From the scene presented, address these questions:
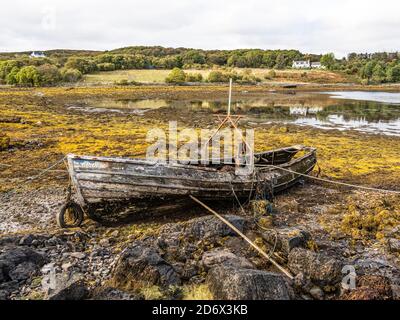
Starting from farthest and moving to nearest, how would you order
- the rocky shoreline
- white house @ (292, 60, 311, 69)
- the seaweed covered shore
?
white house @ (292, 60, 311, 69), the seaweed covered shore, the rocky shoreline

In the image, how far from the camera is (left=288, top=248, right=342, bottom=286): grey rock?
6.68 metres

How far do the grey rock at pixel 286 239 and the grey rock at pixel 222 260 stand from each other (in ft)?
Result: 4.08

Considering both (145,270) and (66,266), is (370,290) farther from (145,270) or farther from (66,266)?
(66,266)

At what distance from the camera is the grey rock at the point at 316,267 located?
263 inches

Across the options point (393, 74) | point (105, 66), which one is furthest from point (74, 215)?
point (393, 74)

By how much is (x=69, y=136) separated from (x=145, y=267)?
1768cm

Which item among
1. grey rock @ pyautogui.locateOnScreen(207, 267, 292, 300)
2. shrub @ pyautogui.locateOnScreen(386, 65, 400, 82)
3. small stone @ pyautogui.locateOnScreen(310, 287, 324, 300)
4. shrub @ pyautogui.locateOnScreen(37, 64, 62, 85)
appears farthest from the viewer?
shrub @ pyautogui.locateOnScreen(386, 65, 400, 82)

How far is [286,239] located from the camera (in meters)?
7.95

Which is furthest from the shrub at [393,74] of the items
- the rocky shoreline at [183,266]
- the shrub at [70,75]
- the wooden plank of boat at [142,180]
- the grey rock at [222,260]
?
the grey rock at [222,260]

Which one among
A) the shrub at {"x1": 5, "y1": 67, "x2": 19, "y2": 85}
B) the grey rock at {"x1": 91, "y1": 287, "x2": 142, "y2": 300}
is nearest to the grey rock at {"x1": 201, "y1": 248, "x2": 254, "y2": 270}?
the grey rock at {"x1": 91, "y1": 287, "x2": 142, "y2": 300}

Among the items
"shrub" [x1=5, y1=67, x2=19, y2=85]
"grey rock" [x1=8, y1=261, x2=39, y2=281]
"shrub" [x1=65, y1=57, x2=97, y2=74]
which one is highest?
"shrub" [x1=65, y1=57, x2=97, y2=74]

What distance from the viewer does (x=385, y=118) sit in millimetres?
36188

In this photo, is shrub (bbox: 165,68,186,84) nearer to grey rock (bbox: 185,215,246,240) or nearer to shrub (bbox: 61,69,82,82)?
shrub (bbox: 61,69,82,82)

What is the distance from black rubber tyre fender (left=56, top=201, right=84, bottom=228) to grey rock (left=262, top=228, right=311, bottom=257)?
16.1 feet
